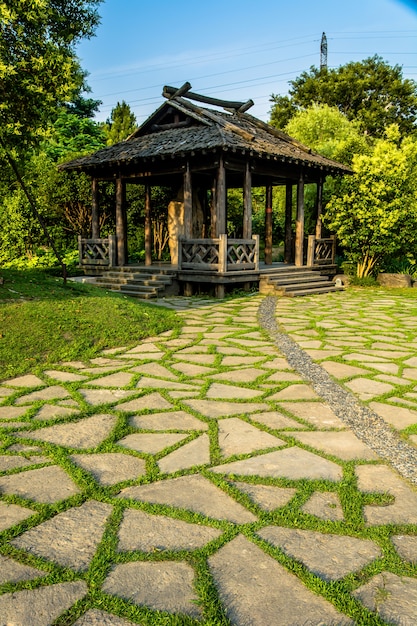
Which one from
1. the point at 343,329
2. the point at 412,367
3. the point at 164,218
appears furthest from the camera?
the point at 164,218

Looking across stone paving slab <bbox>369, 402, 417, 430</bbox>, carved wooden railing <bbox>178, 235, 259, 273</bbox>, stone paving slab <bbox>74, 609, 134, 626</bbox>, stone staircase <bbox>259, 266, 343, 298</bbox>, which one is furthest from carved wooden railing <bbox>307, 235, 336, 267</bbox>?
stone paving slab <bbox>74, 609, 134, 626</bbox>

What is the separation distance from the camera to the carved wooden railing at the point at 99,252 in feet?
45.2

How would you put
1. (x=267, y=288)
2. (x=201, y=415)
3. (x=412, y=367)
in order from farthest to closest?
(x=267, y=288) → (x=412, y=367) → (x=201, y=415)

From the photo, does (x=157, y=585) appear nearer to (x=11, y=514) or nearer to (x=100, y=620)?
(x=100, y=620)

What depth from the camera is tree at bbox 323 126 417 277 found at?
13477 millimetres

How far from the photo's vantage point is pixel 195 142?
11.7m

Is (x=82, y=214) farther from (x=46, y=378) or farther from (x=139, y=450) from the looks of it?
(x=139, y=450)

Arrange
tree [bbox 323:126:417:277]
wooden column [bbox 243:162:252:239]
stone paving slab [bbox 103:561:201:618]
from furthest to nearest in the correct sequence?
tree [bbox 323:126:417:277] → wooden column [bbox 243:162:252:239] → stone paving slab [bbox 103:561:201:618]

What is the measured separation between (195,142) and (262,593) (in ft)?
35.9

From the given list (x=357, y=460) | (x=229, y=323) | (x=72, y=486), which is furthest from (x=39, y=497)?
(x=229, y=323)

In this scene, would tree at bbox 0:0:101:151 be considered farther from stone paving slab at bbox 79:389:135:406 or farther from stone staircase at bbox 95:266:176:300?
stone staircase at bbox 95:266:176:300

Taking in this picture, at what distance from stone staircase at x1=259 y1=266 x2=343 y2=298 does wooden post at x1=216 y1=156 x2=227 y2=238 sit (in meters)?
1.62

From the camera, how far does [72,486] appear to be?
110 inches

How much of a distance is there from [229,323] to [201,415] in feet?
13.8
